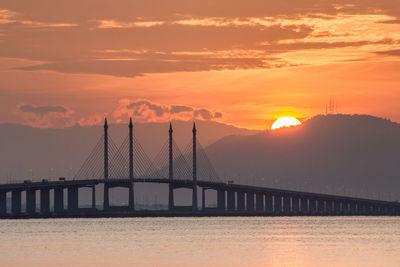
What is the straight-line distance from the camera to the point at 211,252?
10319cm

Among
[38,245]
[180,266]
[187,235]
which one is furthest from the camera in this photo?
[187,235]

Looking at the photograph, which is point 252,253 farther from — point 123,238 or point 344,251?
point 123,238

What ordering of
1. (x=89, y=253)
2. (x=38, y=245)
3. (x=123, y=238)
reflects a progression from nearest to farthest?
(x=89, y=253)
(x=38, y=245)
(x=123, y=238)

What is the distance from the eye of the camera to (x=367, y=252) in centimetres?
10281

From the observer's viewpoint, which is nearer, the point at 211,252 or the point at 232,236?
the point at 211,252

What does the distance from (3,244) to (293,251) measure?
28.4 meters

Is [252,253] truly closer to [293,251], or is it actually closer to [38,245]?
[293,251]

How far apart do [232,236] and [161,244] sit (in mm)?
20431

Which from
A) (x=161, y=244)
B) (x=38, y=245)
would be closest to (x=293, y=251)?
(x=161, y=244)

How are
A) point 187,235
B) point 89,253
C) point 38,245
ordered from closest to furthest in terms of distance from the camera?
point 89,253 < point 38,245 < point 187,235

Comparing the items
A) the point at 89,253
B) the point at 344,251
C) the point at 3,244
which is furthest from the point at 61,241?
the point at 344,251

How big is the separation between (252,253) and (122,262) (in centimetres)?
1486

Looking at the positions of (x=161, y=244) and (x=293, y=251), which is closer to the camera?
(x=293, y=251)

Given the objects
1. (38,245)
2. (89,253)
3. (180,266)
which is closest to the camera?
(180,266)
